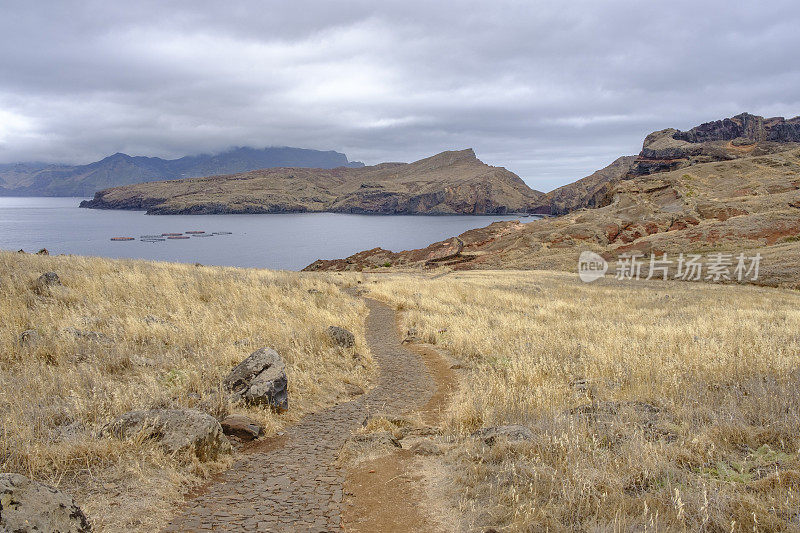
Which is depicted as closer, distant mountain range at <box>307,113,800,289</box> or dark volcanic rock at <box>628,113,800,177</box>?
distant mountain range at <box>307,113,800,289</box>

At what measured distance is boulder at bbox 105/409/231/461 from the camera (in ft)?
15.3

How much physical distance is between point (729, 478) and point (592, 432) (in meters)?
1.28

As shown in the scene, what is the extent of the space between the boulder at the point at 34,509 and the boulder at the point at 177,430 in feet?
5.05

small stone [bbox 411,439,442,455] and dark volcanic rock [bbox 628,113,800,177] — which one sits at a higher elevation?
dark volcanic rock [bbox 628,113,800,177]

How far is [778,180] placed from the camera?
2008 inches

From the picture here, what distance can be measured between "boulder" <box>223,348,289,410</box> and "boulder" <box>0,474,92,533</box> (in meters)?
3.25

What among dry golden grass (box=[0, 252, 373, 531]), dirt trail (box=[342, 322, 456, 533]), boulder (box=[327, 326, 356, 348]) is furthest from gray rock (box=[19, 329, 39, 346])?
dirt trail (box=[342, 322, 456, 533])

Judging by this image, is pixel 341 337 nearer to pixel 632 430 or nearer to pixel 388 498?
pixel 388 498

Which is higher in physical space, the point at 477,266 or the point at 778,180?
the point at 778,180

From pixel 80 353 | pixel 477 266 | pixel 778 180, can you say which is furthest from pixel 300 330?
pixel 778 180

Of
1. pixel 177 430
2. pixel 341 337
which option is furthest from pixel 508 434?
pixel 341 337

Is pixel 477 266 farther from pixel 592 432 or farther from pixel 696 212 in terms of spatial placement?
pixel 592 432

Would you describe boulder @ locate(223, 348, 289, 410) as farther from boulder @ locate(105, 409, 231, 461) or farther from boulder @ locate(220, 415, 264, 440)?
boulder @ locate(105, 409, 231, 461)

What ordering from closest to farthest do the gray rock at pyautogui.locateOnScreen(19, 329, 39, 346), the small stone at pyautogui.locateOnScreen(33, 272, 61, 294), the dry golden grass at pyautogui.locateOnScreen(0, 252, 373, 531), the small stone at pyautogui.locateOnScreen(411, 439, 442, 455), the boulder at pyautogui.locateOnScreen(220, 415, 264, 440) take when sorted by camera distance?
1. the dry golden grass at pyautogui.locateOnScreen(0, 252, 373, 531)
2. the small stone at pyautogui.locateOnScreen(411, 439, 442, 455)
3. the boulder at pyautogui.locateOnScreen(220, 415, 264, 440)
4. the gray rock at pyautogui.locateOnScreen(19, 329, 39, 346)
5. the small stone at pyautogui.locateOnScreen(33, 272, 61, 294)
